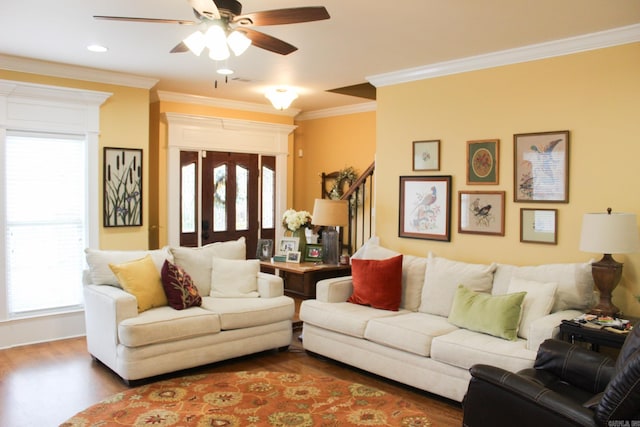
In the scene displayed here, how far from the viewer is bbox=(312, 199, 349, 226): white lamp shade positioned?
209 inches

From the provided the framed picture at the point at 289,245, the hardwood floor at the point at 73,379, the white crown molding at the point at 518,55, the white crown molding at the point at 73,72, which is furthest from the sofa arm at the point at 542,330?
the white crown molding at the point at 73,72

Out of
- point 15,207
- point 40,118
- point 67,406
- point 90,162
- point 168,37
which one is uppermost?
point 168,37

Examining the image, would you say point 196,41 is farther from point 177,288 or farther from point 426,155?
point 426,155

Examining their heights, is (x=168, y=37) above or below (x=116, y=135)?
above

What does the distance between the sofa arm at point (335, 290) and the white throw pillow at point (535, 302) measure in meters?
1.56

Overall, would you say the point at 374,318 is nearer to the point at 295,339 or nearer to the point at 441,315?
the point at 441,315

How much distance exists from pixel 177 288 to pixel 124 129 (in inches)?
82.2

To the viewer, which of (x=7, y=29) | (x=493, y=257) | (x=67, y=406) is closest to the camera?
(x=67, y=406)

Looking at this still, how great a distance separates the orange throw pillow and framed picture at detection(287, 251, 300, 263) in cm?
A: 107

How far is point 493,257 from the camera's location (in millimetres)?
4473

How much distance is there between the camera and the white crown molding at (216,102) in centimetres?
632

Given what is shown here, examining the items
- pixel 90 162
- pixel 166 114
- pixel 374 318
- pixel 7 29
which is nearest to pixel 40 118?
pixel 90 162

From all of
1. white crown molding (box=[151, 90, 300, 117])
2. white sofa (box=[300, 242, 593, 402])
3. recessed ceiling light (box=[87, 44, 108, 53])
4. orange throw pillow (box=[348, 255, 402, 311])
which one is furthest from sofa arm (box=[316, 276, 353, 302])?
white crown molding (box=[151, 90, 300, 117])

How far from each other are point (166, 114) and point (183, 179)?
32.1 inches
